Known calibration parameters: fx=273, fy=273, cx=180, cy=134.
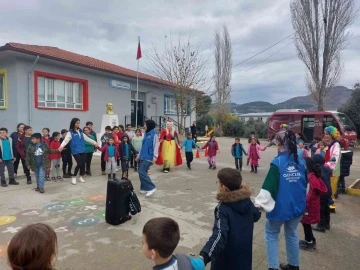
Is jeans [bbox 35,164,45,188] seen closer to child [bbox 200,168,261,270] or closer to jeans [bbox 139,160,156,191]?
jeans [bbox 139,160,156,191]

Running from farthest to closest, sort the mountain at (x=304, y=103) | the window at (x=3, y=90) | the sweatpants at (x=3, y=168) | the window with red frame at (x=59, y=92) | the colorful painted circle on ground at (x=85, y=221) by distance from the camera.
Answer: the mountain at (x=304, y=103), the window with red frame at (x=59, y=92), the window at (x=3, y=90), the sweatpants at (x=3, y=168), the colorful painted circle on ground at (x=85, y=221)

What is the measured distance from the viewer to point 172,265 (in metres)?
1.66

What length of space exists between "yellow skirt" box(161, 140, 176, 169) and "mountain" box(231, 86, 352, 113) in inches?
771

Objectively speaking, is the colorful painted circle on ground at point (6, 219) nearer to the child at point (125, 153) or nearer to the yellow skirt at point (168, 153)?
the child at point (125, 153)

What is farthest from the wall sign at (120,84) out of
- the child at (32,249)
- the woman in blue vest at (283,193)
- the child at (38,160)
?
the child at (32,249)

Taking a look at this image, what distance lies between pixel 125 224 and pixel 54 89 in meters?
11.7

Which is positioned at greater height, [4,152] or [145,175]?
[4,152]

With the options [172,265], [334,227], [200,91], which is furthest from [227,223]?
[200,91]

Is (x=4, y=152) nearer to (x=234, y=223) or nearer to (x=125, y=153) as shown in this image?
(x=125, y=153)

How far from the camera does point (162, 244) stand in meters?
1.64

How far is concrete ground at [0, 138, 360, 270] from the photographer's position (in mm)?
3445

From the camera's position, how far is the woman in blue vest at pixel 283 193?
284cm

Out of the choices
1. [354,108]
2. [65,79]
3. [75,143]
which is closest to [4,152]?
[75,143]

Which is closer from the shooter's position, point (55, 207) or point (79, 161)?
point (55, 207)
